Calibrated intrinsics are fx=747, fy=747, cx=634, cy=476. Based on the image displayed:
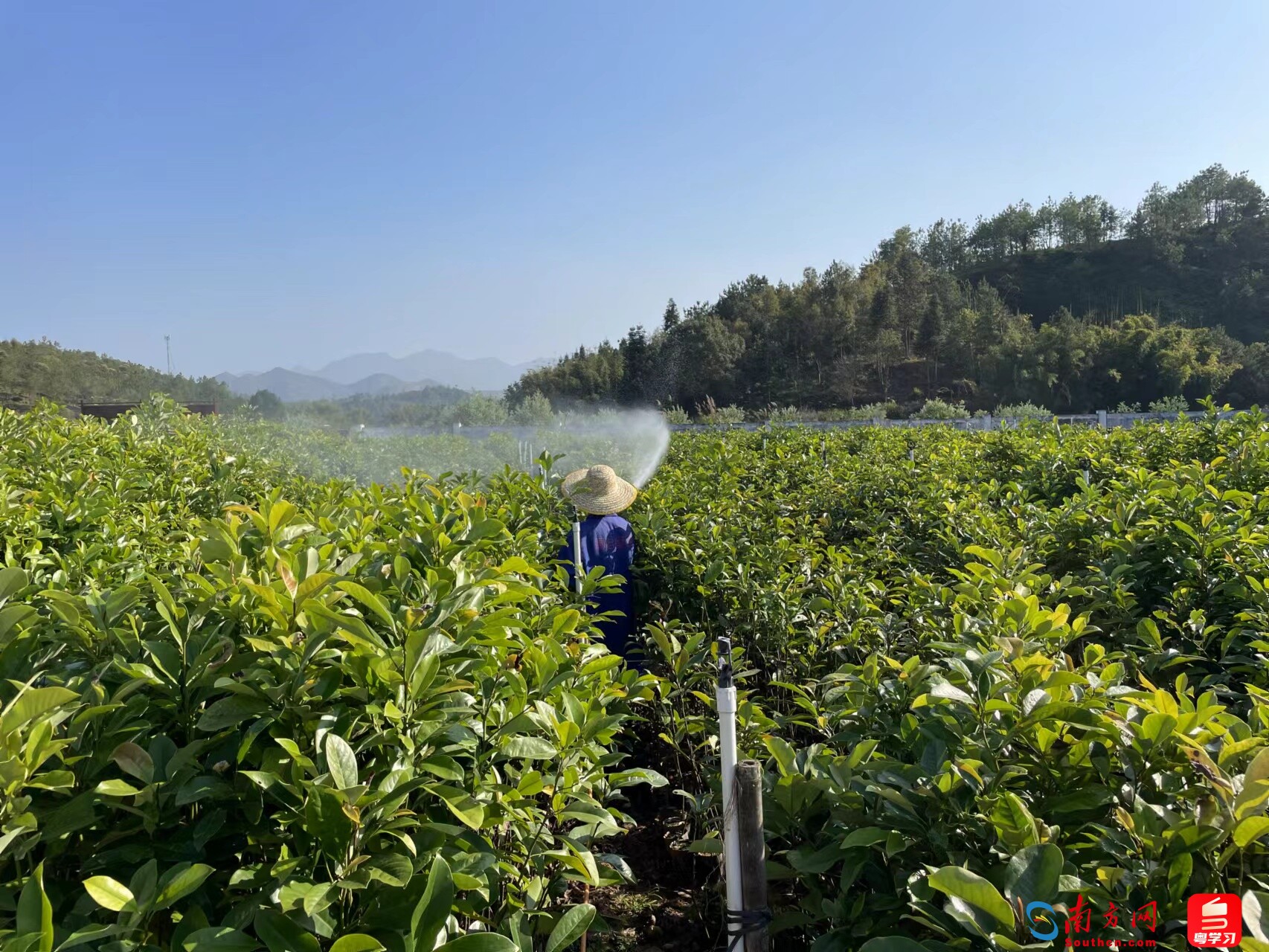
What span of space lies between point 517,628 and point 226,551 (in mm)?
693

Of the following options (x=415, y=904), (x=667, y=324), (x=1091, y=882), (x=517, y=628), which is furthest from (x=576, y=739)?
(x=667, y=324)

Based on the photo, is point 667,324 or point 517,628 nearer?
point 517,628

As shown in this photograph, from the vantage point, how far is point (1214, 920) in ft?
3.44

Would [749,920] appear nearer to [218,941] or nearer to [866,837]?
[866,837]

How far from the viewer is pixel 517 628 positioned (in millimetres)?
1825

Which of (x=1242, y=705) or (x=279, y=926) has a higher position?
(x=279, y=926)

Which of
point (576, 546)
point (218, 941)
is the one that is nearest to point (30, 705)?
point (218, 941)

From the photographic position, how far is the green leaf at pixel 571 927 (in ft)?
4.03

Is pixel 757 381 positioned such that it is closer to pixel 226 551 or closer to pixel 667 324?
pixel 667 324

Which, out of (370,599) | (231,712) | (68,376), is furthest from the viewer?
(68,376)

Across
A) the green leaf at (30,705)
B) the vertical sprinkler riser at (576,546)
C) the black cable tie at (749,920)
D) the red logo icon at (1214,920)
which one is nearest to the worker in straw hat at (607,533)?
the vertical sprinkler riser at (576,546)

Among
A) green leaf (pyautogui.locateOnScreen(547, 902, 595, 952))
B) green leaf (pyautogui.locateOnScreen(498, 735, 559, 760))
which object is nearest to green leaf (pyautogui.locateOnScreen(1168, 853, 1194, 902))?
green leaf (pyautogui.locateOnScreen(547, 902, 595, 952))

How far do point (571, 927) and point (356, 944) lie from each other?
0.38 m

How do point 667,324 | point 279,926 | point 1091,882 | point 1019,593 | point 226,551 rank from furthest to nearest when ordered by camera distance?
point 667,324 → point 1019,593 → point 226,551 → point 1091,882 → point 279,926
